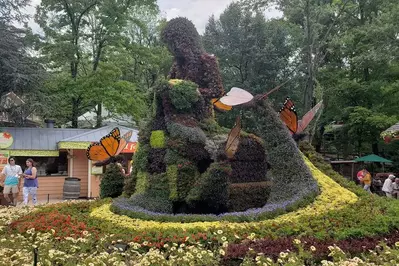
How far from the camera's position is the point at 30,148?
17219 millimetres

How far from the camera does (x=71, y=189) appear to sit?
1644 cm

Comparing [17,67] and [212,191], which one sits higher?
[17,67]

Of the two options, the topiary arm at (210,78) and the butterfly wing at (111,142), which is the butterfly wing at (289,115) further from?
the butterfly wing at (111,142)

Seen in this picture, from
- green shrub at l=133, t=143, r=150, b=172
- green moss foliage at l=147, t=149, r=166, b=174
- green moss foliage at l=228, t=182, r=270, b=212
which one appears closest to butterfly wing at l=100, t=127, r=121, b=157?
green shrub at l=133, t=143, r=150, b=172

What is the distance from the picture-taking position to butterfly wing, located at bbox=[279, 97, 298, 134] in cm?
936

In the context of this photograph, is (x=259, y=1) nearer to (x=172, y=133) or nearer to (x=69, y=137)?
(x=69, y=137)

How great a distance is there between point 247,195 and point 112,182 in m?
3.80

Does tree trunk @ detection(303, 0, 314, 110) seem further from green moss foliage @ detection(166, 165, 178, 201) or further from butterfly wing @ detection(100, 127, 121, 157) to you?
green moss foliage @ detection(166, 165, 178, 201)

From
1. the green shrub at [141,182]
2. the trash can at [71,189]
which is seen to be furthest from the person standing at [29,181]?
the green shrub at [141,182]

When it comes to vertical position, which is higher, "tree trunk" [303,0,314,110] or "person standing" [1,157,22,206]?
"tree trunk" [303,0,314,110]

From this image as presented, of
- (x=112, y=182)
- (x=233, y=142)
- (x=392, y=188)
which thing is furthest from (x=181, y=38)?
(x=392, y=188)

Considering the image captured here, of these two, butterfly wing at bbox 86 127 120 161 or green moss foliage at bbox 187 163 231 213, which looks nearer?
green moss foliage at bbox 187 163 231 213

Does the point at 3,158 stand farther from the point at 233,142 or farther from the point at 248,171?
the point at 233,142

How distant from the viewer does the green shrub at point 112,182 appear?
35.3 feet
